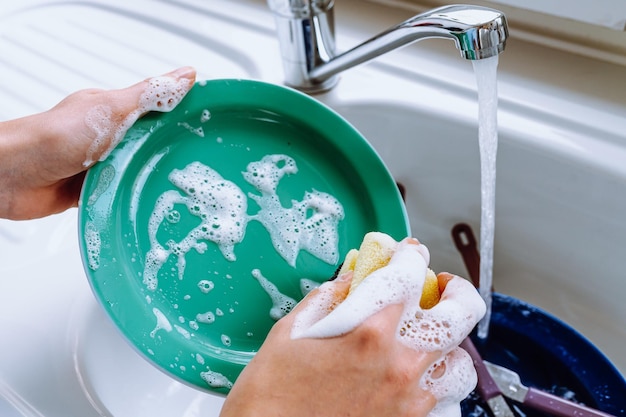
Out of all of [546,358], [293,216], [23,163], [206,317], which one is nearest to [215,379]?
[206,317]

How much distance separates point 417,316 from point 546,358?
36 centimetres

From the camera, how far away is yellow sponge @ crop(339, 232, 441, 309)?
1.41 ft

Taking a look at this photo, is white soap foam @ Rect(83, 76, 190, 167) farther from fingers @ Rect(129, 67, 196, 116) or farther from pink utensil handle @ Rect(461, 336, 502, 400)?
pink utensil handle @ Rect(461, 336, 502, 400)

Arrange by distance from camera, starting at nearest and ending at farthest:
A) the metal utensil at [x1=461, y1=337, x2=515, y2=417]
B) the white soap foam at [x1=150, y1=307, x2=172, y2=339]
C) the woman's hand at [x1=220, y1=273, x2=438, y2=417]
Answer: the woman's hand at [x1=220, y1=273, x2=438, y2=417] → the white soap foam at [x1=150, y1=307, x2=172, y2=339] → the metal utensil at [x1=461, y1=337, x2=515, y2=417]

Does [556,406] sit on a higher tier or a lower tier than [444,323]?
lower

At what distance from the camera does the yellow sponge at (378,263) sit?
0.43m

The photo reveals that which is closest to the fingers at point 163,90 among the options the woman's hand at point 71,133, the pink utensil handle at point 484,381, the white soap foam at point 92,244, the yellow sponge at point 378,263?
the woman's hand at point 71,133

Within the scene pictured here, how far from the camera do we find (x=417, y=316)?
0.41 meters

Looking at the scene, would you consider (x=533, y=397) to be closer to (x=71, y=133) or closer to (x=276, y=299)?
(x=276, y=299)

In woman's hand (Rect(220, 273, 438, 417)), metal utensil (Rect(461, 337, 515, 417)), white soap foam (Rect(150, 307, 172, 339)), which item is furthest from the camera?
metal utensil (Rect(461, 337, 515, 417))

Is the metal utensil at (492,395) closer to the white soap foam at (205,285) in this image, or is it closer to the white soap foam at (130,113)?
the white soap foam at (205,285)

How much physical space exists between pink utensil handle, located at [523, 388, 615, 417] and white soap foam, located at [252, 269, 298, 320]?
0.28 meters

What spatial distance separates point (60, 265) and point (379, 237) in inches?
14.2

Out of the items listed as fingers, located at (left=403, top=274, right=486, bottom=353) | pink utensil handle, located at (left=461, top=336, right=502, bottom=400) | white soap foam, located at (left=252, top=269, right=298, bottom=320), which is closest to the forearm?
white soap foam, located at (left=252, top=269, right=298, bottom=320)
